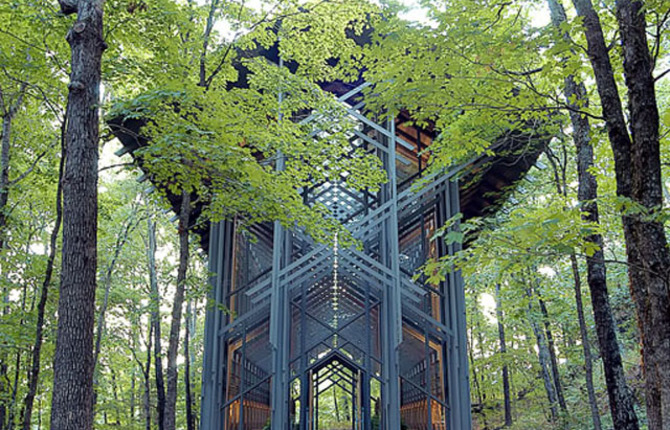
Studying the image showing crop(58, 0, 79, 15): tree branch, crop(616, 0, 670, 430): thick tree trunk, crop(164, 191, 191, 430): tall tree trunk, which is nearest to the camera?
crop(616, 0, 670, 430): thick tree trunk

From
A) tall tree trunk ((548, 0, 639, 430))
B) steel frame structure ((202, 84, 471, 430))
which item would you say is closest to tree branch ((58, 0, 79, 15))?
steel frame structure ((202, 84, 471, 430))

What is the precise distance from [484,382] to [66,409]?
55.7ft

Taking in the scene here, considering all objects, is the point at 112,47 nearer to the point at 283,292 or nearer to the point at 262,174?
the point at 262,174

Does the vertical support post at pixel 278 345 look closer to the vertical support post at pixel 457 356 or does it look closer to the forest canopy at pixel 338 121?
the forest canopy at pixel 338 121

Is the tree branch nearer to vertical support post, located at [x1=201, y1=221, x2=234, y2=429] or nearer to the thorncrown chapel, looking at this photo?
the thorncrown chapel

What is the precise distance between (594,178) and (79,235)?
5271 millimetres

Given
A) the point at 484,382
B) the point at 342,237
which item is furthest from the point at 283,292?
the point at 484,382

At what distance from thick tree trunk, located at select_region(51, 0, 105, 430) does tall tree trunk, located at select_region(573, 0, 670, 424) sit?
4.24 m

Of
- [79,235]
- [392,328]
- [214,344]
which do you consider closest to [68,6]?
[79,235]

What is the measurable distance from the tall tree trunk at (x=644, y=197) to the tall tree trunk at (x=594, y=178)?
1 centimetres

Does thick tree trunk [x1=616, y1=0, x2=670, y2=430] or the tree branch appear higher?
the tree branch

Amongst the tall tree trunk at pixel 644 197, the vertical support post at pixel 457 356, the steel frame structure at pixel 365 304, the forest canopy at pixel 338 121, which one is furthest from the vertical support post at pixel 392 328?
the tall tree trunk at pixel 644 197

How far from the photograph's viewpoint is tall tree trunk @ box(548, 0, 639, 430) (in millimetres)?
3623

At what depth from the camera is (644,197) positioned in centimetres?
325
